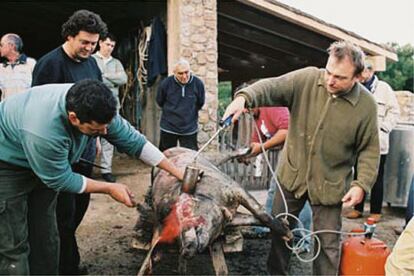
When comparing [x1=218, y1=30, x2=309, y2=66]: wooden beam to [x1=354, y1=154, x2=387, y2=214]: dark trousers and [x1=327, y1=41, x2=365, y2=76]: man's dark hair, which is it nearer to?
[x1=354, y1=154, x2=387, y2=214]: dark trousers

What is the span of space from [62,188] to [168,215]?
0.99m

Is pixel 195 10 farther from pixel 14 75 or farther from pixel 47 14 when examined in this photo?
pixel 47 14

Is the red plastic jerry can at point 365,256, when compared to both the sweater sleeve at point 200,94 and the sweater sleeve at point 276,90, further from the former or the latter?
the sweater sleeve at point 200,94

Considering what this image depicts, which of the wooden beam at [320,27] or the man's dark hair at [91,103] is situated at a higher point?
the wooden beam at [320,27]

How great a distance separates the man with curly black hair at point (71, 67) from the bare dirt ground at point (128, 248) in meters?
0.58

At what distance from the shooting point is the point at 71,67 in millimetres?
3891

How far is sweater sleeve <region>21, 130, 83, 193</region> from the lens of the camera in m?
2.82

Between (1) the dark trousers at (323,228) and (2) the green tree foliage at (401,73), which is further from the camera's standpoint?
(2) the green tree foliage at (401,73)

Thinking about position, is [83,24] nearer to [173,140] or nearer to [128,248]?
[128,248]

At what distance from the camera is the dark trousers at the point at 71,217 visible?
3.94 metres

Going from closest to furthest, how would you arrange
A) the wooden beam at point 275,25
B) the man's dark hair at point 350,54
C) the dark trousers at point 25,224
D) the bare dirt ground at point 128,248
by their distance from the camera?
the dark trousers at point 25,224 < the man's dark hair at point 350,54 < the bare dirt ground at point 128,248 < the wooden beam at point 275,25

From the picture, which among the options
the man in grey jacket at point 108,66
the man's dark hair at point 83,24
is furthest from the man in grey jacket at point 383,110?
the man's dark hair at point 83,24

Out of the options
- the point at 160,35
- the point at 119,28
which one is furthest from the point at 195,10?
the point at 119,28

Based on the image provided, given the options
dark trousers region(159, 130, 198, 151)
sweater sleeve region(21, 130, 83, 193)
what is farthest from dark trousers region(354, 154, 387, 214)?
sweater sleeve region(21, 130, 83, 193)
